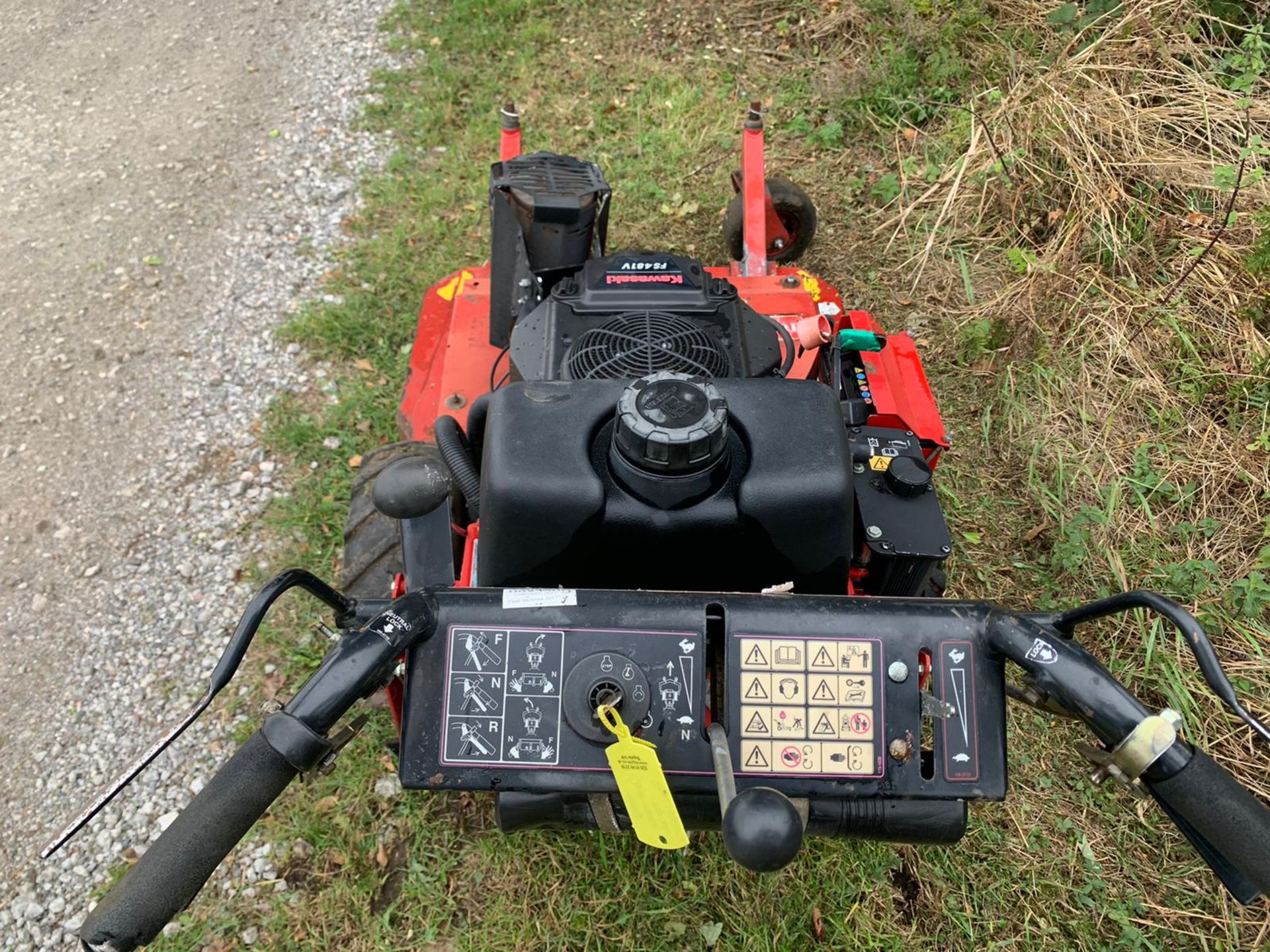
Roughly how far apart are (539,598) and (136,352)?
10.6 ft

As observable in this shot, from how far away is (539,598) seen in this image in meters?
1.51

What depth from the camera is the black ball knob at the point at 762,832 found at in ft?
3.67

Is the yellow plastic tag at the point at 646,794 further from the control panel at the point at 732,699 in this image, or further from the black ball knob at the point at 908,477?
the black ball knob at the point at 908,477

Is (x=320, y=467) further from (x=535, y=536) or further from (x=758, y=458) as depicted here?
(x=758, y=458)

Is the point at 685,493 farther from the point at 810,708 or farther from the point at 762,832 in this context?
the point at 762,832

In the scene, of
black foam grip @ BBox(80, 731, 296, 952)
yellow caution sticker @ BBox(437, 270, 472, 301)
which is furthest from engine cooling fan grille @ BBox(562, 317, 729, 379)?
yellow caution sticker @ BBox(437, 270, 472, 301)

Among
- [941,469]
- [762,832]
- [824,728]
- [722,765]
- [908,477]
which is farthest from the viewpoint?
[941,469]

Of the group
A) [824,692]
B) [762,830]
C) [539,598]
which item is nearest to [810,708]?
[824,692]

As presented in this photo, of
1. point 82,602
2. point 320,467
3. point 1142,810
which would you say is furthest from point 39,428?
point 1142,810

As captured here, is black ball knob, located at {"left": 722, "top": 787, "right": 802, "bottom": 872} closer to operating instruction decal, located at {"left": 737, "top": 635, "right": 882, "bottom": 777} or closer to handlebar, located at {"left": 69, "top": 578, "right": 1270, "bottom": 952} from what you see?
operating instruction decal, located at {"left": 737, "top": 635, "right": 882, "bottom": 777}

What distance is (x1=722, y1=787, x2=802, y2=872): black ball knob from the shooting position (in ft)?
3.67

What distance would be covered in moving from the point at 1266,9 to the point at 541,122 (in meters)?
3.37

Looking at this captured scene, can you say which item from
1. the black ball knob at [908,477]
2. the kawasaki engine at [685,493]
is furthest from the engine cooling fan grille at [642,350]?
the black ball knob at [908,477]

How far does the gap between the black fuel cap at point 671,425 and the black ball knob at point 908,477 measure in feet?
1.98
